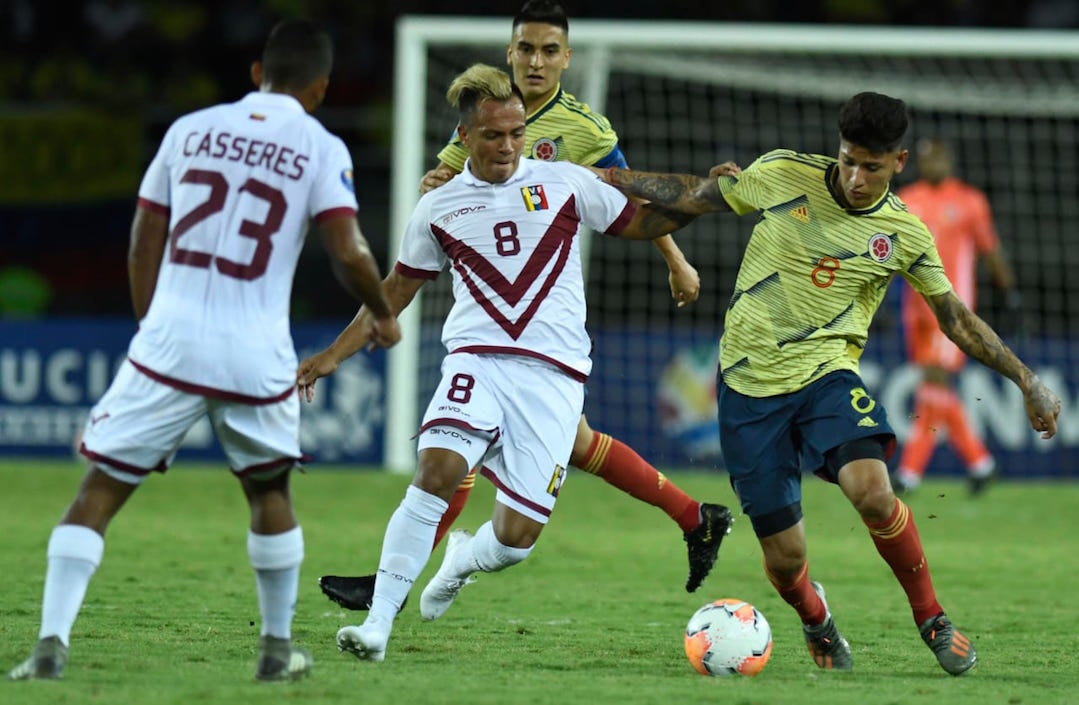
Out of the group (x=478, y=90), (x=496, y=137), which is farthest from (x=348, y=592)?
(x=478, y=90)

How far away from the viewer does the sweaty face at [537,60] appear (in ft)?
22.6

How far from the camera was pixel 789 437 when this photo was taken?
6125mm

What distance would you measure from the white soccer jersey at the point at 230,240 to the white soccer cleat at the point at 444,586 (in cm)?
171

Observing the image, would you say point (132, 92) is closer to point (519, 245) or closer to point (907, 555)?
point (519, 245)

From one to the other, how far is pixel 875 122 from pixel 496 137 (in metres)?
1.35

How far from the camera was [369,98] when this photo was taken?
18031mm

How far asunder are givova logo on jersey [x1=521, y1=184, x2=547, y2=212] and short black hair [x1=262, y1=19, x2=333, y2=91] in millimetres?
1243

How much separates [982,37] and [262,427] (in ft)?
31.7

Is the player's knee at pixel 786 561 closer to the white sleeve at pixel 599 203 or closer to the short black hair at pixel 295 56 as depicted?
the white sleeve at pixel 599 203

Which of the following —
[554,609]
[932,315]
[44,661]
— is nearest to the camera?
[44,661]

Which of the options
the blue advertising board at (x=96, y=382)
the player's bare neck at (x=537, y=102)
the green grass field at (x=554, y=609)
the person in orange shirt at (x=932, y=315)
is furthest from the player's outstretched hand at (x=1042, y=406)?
the blue advertising board at (x=96, y=382)

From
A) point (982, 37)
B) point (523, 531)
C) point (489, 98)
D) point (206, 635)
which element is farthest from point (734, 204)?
point (982, 37)

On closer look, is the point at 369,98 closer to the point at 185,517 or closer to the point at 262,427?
the point at 185,517

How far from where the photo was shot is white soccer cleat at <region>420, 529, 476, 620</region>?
6398 mm
